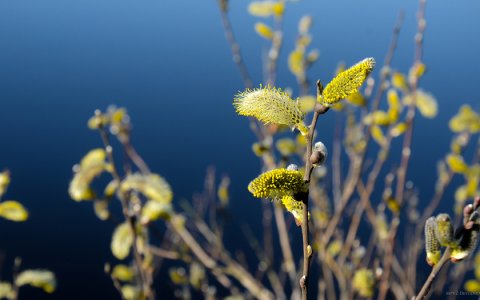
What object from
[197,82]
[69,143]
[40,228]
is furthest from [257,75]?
[40,228]

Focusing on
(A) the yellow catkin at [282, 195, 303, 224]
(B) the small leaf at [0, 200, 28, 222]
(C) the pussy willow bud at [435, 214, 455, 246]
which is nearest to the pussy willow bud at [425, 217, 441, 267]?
(C) the pussy willow bud at [435, 214, 455, 246]

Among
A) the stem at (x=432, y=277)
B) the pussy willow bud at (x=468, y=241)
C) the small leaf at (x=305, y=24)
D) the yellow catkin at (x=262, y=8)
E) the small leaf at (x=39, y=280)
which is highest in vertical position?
the small leaf at (x=305, y=24)

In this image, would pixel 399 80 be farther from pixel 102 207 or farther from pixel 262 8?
pixel 102 207

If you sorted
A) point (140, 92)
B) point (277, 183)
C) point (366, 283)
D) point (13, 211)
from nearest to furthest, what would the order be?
1. point (277, 183)
2. point (13, 211)
3. point (366, 283)
4. point (140, 92)

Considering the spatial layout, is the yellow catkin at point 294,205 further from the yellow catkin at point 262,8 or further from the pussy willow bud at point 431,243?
the yellow catkin at point 262,8

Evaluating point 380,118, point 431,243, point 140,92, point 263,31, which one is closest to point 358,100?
point 380,118

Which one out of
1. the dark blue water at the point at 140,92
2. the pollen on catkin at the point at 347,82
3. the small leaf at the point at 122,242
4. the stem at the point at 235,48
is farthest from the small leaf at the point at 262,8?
the dark blue water at the point at 140,92

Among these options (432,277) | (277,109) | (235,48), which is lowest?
(432,277)

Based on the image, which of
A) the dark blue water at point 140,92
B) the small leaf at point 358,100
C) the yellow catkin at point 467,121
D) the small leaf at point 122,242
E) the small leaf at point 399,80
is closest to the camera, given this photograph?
the small leaf at point 122,242
